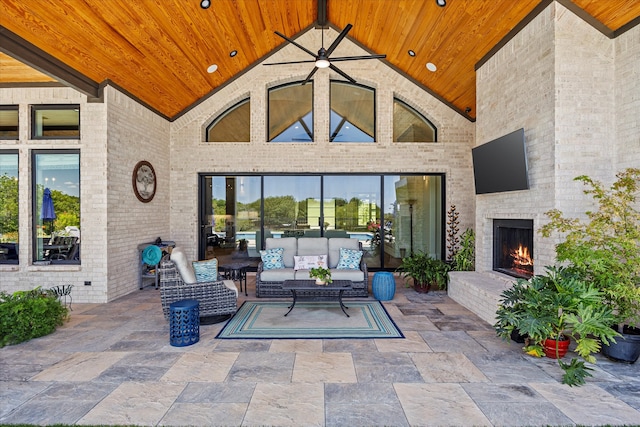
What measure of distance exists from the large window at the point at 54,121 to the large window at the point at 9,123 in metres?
0.31

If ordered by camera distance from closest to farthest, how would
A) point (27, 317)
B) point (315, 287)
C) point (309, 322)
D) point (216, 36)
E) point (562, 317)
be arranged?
point (562, 317) → point (27, 317) → point (309, 322) → point (315, 287) → point (216, 36)

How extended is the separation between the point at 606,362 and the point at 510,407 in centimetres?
158

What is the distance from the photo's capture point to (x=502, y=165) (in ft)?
17.0

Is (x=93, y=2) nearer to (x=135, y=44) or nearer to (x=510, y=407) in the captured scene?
(x=135, y=44)

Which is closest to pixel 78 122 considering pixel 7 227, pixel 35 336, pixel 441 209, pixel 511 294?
A: pixel 7 227

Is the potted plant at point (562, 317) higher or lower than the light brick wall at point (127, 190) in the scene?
lower

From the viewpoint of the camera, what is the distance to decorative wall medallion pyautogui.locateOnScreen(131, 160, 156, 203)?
6.64m

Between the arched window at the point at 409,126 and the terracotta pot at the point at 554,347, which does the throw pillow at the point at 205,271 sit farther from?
the arched window at the point at 409,126

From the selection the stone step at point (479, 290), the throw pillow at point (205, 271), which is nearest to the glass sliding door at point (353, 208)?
the stone step at point (479, 290)

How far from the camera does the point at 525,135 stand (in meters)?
4.82

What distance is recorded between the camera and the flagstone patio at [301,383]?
100 inches

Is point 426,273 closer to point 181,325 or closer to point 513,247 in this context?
point 513,247

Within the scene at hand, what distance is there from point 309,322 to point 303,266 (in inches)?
65.4

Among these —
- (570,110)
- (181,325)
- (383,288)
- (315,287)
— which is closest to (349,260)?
(383,288)
